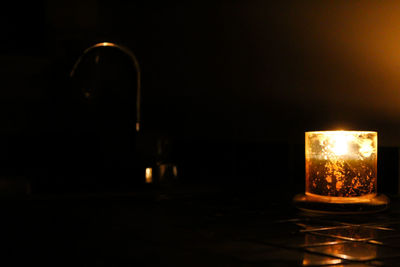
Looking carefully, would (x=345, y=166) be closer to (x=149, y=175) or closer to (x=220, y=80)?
(x=149, y=175)

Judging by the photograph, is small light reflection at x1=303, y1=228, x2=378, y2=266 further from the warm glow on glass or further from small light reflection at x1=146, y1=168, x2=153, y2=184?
small light reflection at x1=146, y1=168, x2=153, y2=184

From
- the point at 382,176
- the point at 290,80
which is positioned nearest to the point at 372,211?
the point at 382,176

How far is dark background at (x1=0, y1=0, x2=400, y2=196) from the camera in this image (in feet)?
5.28

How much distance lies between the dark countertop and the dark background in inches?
14.6

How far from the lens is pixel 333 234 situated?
97 centimetres

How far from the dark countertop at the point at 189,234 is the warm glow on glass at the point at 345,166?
7cm

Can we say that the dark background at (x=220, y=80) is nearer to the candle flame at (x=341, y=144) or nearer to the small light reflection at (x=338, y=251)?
the candle flame at (x=341, y=144)

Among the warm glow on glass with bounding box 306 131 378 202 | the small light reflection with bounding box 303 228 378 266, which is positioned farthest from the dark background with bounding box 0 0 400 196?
the small light reflection with bounding box 303 228 378 266

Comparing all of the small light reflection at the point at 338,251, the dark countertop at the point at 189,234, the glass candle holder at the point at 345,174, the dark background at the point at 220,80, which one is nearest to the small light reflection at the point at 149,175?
the dark background at the point at 220,80

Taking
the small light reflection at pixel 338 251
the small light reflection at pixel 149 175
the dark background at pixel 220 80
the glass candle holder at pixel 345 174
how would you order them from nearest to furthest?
the small light reflection at pixel 338 251, the glass candle holder at pixel 345 174, the dark background at pixel 220 80, the small light reflection at pixel 149 175

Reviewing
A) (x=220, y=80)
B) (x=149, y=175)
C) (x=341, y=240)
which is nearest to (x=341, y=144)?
(x=341, y=240)

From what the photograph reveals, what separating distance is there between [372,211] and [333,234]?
0.94 feet

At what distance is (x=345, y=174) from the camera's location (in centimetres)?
123

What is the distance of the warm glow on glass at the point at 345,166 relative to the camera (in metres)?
1.24
